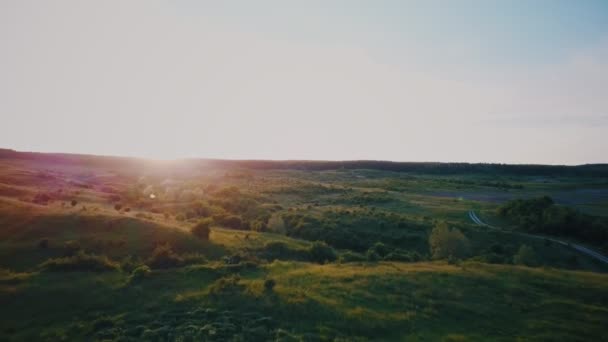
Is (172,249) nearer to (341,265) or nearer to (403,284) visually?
(341,265)

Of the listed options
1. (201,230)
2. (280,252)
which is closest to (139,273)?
(201,230)

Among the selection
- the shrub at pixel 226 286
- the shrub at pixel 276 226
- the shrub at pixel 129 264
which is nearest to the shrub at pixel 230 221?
the shrub at pixel 276 226

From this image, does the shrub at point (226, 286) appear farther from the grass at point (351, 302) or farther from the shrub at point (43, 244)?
the shrub at point (43, 244)

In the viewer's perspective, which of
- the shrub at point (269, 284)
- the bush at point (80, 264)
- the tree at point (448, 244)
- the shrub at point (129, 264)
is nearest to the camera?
the shrub at point (269, 284)

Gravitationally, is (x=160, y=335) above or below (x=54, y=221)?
below

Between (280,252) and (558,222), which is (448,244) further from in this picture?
(558,222)

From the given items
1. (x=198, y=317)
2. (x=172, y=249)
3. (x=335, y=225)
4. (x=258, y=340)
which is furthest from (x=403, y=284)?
→ (x=335, y=225)
